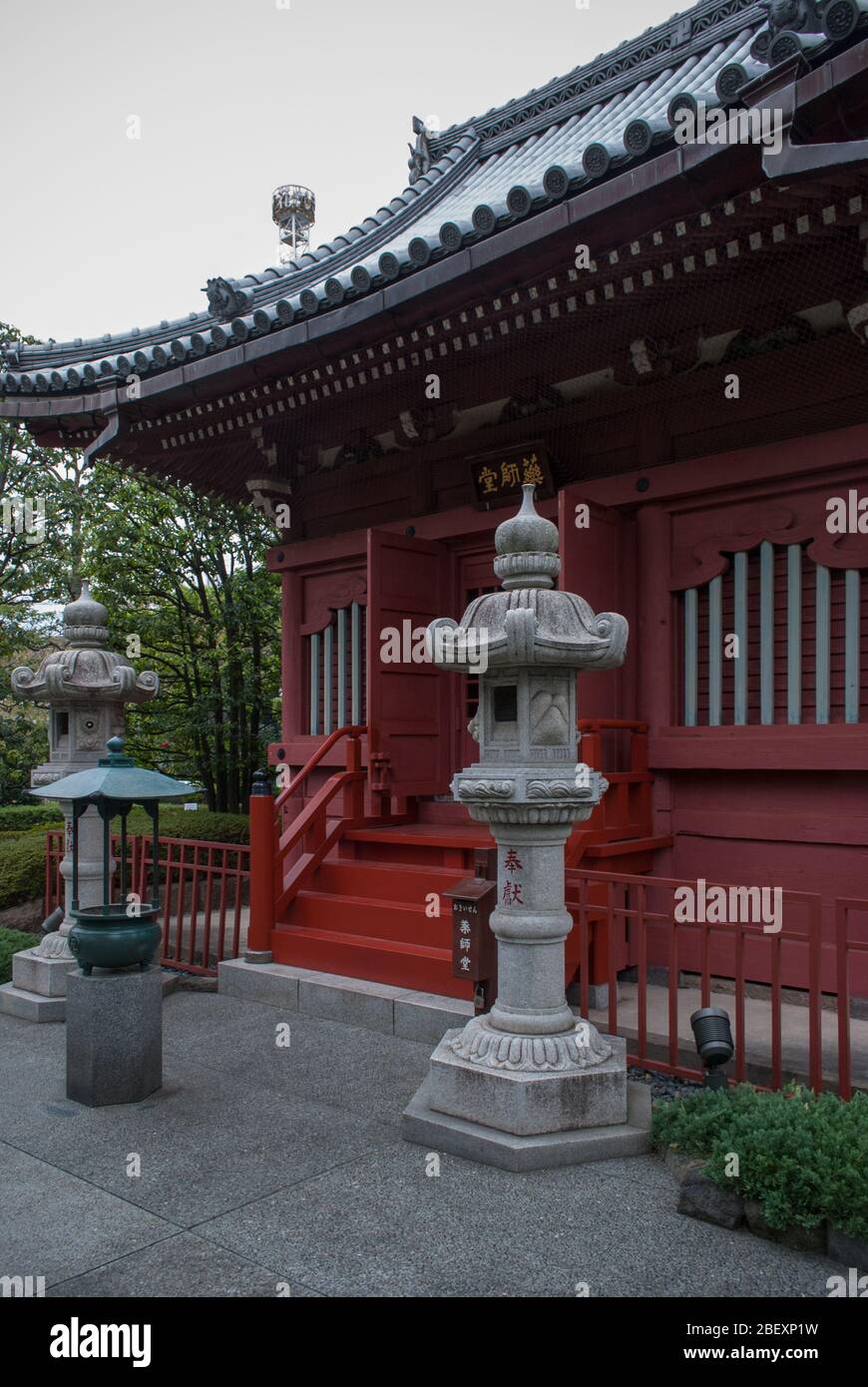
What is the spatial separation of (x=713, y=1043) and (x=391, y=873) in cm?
332

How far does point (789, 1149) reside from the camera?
3451 mm

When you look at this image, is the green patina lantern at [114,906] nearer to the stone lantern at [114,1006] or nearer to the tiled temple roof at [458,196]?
the stone lantern at [114,1006]

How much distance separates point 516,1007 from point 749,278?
16.2 feet

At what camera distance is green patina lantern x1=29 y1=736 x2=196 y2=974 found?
496 cm

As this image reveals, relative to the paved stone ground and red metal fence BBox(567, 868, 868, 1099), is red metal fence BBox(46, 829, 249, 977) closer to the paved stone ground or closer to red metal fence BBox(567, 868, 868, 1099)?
the paved stone ground

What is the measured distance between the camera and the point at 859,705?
644 cm

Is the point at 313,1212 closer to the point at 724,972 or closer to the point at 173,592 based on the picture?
the point at 724,972

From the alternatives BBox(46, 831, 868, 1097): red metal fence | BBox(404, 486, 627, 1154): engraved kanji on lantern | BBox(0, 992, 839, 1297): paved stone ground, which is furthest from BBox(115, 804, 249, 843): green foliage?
BBox(404, 486, 627, 1154): engraved kanji on lantern

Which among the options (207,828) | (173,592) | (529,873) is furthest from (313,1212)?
(173,592)

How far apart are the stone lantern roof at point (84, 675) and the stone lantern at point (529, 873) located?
147 inches

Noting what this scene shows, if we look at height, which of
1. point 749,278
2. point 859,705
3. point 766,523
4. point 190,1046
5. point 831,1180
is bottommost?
point 190,1046

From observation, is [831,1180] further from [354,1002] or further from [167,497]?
[167,497]

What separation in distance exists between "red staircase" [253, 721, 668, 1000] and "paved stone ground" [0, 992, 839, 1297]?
51.9 inches

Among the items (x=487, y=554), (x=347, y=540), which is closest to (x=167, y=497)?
(x=347, y=540)
